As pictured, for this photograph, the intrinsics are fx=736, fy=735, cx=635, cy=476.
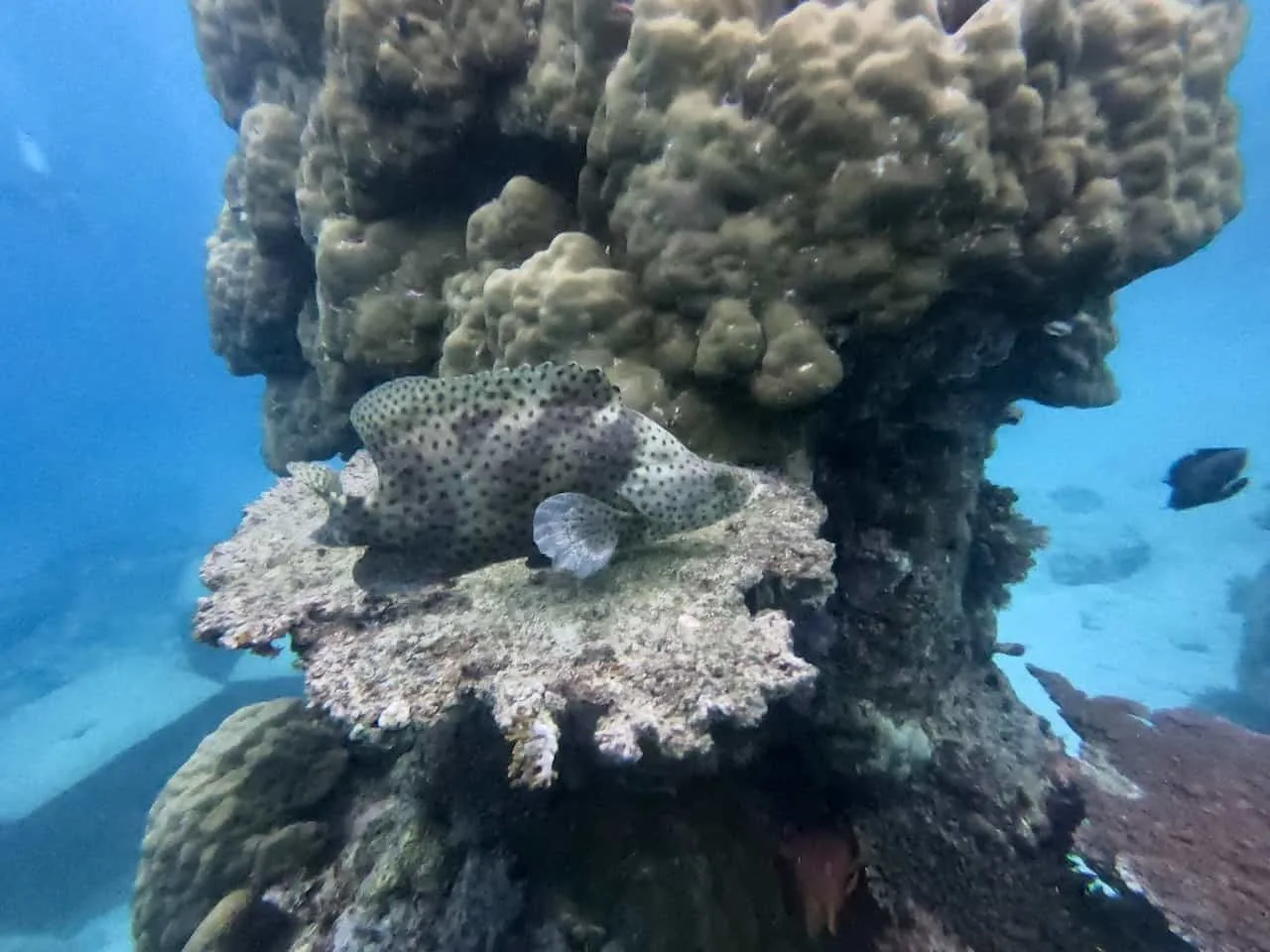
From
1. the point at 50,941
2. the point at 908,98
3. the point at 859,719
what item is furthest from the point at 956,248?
the point at 50,941

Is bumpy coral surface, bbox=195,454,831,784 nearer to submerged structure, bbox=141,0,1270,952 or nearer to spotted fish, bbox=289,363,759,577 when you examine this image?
submerged structure, bbox=141,0,1270,952

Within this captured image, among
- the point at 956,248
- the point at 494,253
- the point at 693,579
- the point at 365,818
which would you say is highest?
the point at 494,253

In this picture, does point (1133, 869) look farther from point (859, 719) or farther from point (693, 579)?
point (693, 579)

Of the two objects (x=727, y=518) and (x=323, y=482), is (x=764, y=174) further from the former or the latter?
(x=323, y=482)

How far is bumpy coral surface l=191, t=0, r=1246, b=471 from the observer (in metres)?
3.70

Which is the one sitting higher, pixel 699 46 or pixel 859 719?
pixel 699 46

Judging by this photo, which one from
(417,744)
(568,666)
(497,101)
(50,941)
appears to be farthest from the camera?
(50,941)

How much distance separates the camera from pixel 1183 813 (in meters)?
5.12

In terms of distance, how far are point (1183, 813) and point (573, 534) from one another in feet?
16.2

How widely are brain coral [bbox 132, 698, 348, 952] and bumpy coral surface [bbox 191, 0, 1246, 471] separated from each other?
9.11 ft

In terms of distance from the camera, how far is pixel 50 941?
48.7 feet

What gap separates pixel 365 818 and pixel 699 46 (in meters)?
4.86

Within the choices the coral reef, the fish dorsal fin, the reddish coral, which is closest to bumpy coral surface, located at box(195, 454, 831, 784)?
the fish dorsal fin

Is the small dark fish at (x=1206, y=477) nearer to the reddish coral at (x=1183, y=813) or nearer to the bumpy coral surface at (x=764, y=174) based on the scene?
the reddish coral at (x=1183, y=813)
